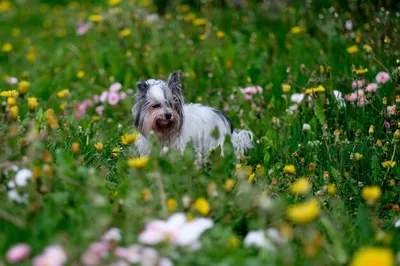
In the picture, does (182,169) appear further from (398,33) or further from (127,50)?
(127,50)

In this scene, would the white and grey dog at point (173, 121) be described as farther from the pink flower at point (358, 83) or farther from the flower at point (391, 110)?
the flower at point (391, 110)

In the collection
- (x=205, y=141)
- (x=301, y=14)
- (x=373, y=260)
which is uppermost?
(x=301, y=14)

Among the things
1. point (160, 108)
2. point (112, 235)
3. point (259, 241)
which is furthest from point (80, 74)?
point (259, 241)

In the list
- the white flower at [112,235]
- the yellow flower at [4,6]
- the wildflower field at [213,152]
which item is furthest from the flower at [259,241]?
the yellow flower at [4,6]

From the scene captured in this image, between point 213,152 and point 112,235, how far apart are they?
84cm

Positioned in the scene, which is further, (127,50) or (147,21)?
(147,21)

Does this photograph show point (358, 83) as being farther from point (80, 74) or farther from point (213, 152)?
point (80, 74)

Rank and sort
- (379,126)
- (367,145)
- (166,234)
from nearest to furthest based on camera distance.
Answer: (166,234), (367,145), (379,126)

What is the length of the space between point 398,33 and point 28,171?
3509 millimetres

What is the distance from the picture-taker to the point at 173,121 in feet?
13.7

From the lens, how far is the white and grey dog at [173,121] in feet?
13.7

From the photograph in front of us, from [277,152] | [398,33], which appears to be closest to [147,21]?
[398,33]

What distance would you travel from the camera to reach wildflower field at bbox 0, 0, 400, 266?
6.89 feet

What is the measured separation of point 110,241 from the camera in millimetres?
2137
